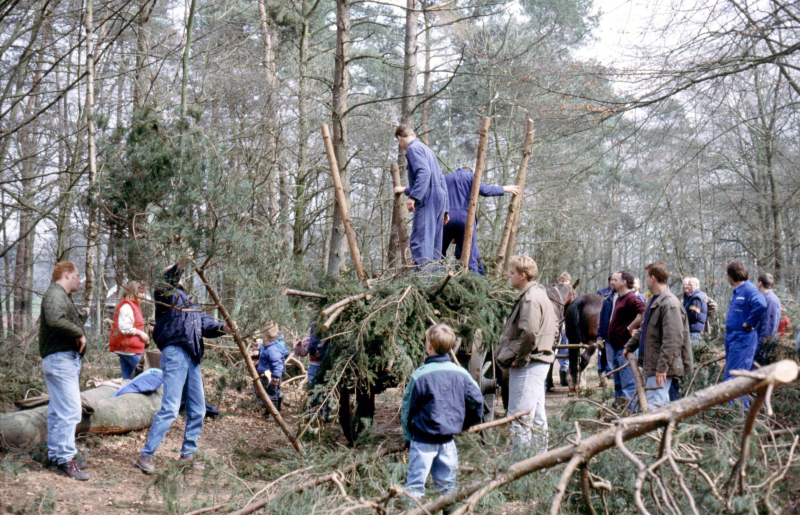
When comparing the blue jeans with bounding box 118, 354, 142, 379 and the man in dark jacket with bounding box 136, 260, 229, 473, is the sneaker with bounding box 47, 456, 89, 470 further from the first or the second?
the blue jeans with bounding box 118, 354, 142, 379

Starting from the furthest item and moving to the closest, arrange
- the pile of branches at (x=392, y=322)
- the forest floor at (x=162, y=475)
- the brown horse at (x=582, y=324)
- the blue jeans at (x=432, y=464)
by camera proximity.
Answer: the brown horse at (x=582, y=324) → the pile of branches at (x=392, y=322) → the forest floor at (x=162, y=475) → the blue jeans at (x=432, y=464)

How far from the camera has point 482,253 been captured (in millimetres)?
7719

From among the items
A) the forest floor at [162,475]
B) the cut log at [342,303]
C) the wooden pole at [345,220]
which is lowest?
the forest floor at [162,475]

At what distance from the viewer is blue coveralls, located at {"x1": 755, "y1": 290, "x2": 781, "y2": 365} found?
280 inches

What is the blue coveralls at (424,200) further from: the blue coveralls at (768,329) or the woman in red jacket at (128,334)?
the blue coveralls at (768,329)

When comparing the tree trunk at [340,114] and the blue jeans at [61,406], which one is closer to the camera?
the blue jeans at [61,406]

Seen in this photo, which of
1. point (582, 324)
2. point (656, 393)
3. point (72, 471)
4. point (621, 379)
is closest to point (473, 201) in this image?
point (656, 393)

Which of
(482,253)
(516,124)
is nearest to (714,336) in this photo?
(482,253)

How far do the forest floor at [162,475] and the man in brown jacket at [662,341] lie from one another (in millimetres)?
923

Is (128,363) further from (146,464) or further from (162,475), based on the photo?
(162,475)

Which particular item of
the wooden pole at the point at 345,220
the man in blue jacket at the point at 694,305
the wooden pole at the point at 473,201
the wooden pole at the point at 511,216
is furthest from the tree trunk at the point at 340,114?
the man in blue jacket at the point at 694,305

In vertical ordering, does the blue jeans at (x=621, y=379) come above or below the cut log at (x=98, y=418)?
above

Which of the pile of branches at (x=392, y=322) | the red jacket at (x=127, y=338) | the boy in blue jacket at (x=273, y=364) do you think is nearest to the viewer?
the pile of branches at (x=392, y=322)

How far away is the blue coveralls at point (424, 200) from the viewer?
21.1ft
